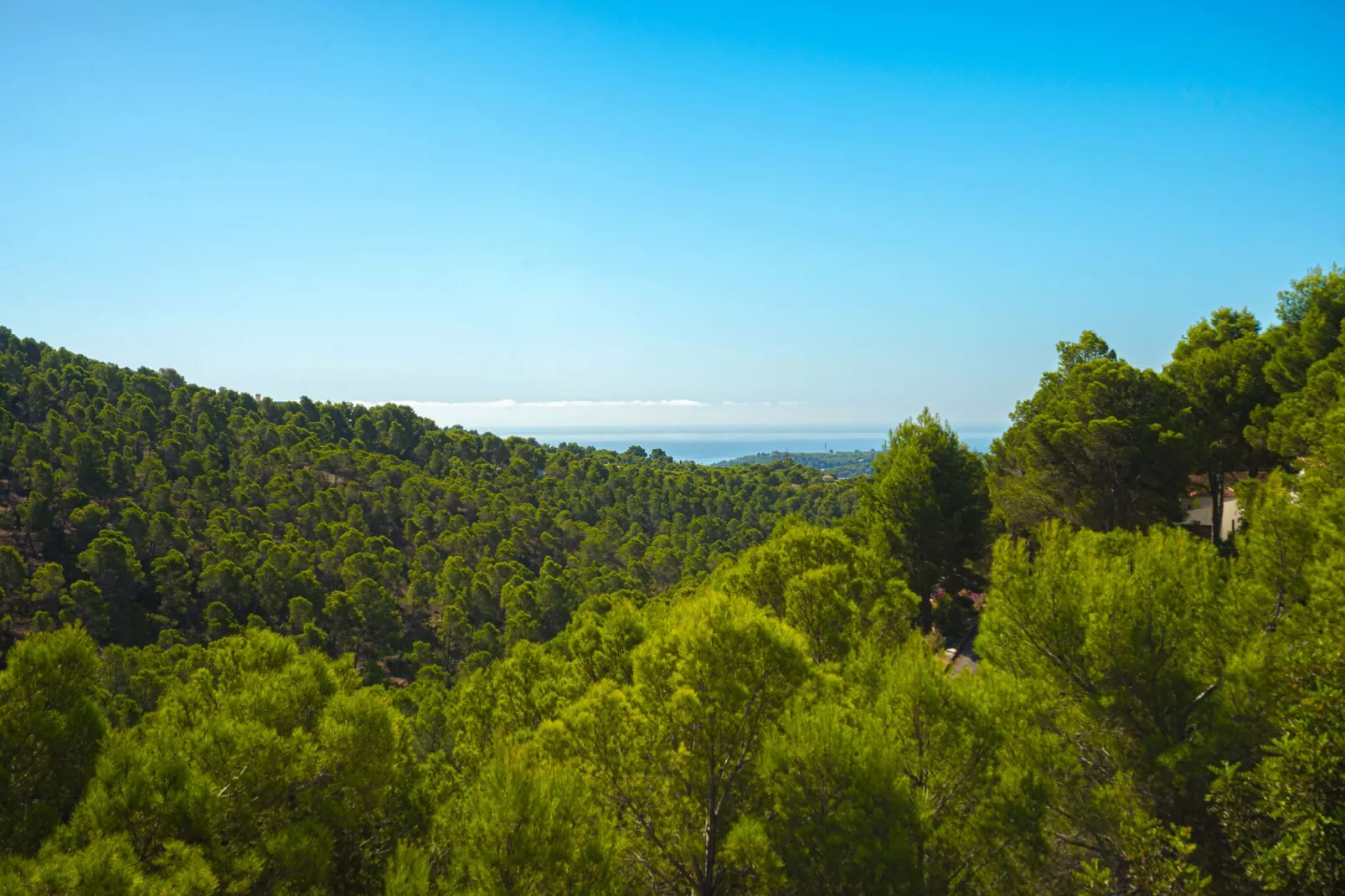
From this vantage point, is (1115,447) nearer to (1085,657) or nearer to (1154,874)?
(1085,657)

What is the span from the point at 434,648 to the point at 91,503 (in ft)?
93.6

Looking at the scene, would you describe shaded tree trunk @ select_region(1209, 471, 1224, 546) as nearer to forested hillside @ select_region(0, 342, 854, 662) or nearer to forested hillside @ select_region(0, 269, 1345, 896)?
forested hillside @ select_region(0, 269, 1345, 896)

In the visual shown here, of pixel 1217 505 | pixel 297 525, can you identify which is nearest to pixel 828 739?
pixel 1217 505

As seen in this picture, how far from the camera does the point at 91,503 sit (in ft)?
165

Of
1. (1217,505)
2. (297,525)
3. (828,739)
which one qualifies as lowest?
(297,525)

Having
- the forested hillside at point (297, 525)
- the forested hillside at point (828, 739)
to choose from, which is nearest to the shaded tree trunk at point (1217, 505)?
the forested hillside at point (828, 739)

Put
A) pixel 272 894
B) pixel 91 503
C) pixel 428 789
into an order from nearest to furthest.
→ pixel 272 894
pixel 428 789
pixel 91 503

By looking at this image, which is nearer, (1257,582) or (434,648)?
(1257,582)

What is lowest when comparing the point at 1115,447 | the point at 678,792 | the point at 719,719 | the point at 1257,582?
the point at 678,792

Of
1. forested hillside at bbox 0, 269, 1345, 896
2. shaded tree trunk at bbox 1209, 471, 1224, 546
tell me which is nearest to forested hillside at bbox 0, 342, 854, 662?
shaded tree trunk at bbox 1209, 471, 1224, 546

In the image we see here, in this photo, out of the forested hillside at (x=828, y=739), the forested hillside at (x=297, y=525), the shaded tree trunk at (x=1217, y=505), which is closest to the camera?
the forested hillside at (x=828, y=739)

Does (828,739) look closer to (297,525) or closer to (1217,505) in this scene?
(1217,505)

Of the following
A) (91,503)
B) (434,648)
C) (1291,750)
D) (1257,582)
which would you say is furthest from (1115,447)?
(91,503)

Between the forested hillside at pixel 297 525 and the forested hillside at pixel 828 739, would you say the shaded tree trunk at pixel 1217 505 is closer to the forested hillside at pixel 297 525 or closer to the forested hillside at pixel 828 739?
the forested hillside at pixel 828 739
